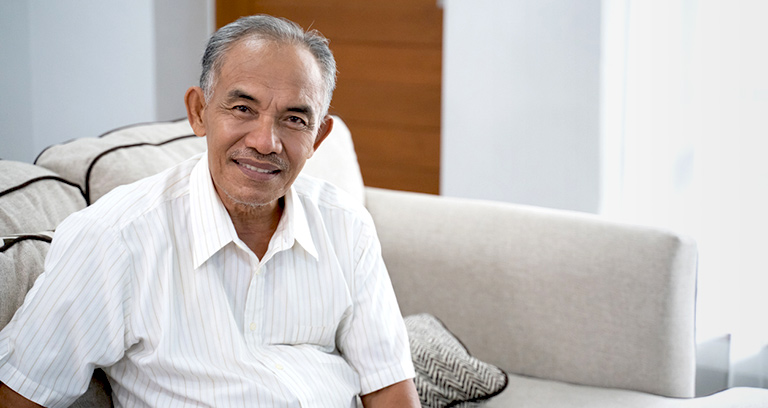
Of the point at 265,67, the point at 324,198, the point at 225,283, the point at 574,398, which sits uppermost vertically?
the point at 265,67

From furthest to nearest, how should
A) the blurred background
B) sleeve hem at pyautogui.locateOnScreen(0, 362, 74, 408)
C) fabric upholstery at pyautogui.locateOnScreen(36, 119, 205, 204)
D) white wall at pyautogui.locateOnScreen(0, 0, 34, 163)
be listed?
the blurred background → white wall at pyautogui.locateOnScreen(0, 0, 34, 163) → fabric upholstery at pyautogui.locateOnScreen(36, 119, 205, 204) → sleeve hem at pyautogui.locateOnScreen(0, 362, 74, 408)

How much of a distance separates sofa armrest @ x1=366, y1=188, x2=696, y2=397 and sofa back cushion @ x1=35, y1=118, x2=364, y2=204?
0.35 meters

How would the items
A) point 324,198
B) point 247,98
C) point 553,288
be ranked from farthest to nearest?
1. point 553,288
2. point 324,198
3. point 247,98

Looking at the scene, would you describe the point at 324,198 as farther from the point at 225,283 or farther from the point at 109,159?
the point at 109,159

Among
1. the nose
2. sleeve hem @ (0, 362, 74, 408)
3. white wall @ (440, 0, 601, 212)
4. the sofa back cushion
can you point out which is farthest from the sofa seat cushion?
white wall @ (440, 0, 601, 212)

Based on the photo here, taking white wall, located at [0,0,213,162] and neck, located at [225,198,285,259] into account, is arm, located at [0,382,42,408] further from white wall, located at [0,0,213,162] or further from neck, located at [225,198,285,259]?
white wall, located at [0,0,213,162]

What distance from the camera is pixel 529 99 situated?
2.91 metres

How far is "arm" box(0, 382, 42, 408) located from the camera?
3.33 feet

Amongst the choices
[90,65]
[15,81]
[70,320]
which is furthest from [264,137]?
[90,65]

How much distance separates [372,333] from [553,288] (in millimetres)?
633

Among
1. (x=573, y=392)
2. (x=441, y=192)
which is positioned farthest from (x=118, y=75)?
(x=573, y=392)

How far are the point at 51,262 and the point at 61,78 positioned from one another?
143cm

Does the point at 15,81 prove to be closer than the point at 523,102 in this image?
Yes

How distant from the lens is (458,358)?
1.56 meters
